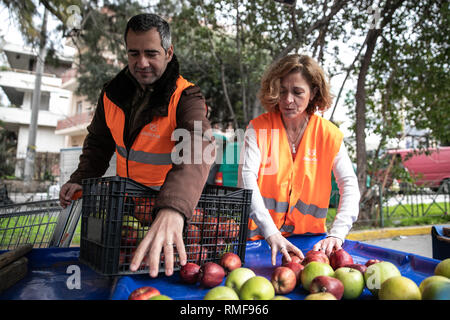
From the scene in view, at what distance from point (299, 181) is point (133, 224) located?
133 centimetres

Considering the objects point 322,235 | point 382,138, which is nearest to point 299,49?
point 382,138

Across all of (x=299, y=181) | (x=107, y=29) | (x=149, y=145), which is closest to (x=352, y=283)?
(x=299, y=181)

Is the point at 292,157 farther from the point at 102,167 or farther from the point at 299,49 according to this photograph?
the point at 299,49

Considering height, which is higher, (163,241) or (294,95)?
(294,95)

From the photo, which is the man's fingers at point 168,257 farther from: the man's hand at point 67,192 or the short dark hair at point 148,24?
the short dark hair at point 148,24

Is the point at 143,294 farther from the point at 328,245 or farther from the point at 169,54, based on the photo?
the point at 169,54

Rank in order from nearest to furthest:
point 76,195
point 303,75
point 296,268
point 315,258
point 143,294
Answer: point 143,294, point 296,268, point 315,258, point 76,195, point 303,75

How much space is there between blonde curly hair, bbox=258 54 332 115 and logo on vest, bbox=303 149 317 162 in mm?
461

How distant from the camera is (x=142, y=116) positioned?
1.98 m

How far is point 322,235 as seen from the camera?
2311 millimetres

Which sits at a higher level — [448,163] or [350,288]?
[448,163]

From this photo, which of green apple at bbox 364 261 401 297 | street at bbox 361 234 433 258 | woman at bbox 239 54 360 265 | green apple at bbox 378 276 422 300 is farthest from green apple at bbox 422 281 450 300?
street at bbox 361 234 433 258

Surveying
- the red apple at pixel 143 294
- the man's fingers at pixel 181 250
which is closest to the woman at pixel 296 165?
the man's fingers at pixel 181 250

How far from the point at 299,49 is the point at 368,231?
12.8ft
